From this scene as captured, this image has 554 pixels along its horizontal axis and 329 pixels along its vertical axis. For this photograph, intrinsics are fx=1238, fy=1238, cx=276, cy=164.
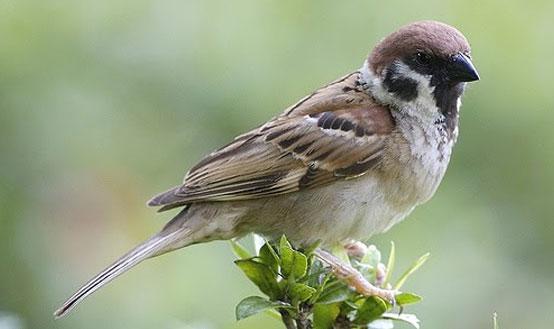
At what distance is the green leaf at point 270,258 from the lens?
2.09 metres

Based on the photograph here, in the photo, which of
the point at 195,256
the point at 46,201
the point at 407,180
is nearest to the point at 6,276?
the point at 46,201

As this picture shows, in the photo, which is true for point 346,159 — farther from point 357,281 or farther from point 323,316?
point 323,316

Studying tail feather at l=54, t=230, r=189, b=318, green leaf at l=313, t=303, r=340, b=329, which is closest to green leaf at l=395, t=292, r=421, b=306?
green leaf at l=313, t=303, r=340, b=329

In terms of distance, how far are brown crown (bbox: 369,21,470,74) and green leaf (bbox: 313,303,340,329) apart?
103cm

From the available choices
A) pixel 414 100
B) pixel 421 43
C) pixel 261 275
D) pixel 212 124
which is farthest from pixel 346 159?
pixel 261 275

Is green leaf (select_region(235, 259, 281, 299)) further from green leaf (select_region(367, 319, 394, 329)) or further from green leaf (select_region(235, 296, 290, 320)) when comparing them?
green leaf (select_region(367, 319, 394, 329))

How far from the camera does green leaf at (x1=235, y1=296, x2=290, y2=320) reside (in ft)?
6.51

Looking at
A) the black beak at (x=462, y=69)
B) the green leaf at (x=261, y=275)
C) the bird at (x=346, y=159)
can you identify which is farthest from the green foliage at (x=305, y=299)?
the black beak at (x=462, y=69)

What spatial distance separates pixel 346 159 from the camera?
10.0 feet

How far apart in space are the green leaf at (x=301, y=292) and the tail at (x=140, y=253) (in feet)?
2.15

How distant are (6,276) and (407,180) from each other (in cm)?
118

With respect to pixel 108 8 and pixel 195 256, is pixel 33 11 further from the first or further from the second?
pixel 195 256

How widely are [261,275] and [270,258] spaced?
0.12ft

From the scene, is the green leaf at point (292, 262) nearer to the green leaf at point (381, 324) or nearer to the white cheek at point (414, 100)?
the green leaf at point (381, 324)
